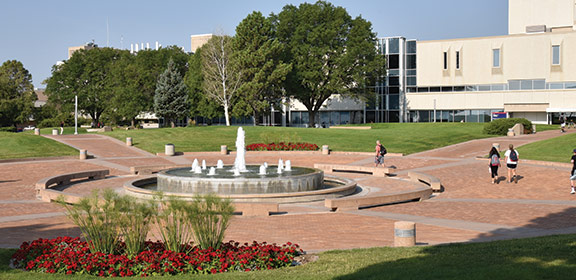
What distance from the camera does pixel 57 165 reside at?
105 ft

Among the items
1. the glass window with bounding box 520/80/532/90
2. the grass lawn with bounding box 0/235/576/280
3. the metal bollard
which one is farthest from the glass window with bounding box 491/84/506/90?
the metal bollard

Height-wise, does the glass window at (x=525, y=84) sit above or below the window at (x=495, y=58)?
below

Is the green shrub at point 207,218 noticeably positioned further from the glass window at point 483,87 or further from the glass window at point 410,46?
the glass window at point 410,46

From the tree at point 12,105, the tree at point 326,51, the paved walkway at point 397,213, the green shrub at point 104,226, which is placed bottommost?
the paved walkway at point 397,213

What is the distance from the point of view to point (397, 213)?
17.3 meters

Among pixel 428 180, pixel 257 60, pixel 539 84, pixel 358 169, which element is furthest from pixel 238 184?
pixel 539 84

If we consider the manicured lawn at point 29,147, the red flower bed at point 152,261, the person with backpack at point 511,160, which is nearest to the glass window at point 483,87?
the person with backpack at point 511,160

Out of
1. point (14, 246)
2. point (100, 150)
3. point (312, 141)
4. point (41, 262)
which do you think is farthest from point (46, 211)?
point (312, 141)

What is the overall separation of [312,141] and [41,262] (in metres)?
35.8

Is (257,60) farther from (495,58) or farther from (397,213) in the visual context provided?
(397,213)

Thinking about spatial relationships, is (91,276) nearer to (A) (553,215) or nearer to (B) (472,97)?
(A) (553,215)

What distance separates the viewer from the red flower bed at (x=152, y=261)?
9.77 m

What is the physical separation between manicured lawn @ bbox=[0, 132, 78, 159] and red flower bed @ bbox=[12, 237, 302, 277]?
27.7m

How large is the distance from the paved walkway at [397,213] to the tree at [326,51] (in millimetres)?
32754
